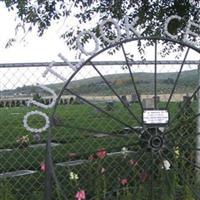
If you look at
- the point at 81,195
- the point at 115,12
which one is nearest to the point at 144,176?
the point at 81,195

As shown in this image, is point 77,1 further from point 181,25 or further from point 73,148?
point 73,148

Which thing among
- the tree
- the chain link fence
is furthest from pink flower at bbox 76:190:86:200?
the tree

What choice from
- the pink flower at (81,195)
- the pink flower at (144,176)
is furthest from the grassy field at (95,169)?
the pink flower at (81,195)

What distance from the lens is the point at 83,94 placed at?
→ 161 inches

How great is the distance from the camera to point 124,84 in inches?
168

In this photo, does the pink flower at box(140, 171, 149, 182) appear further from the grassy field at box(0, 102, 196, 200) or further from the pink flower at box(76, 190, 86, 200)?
the pink flower at box(76, 190, 86, 200)

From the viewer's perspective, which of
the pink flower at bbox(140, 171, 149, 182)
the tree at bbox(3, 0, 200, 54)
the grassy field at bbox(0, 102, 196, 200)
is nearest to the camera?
the pink flower at bbox(140, 171, 149, 182)

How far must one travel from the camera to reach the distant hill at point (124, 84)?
385cm

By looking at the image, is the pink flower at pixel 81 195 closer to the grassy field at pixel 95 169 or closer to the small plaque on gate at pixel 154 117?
the grassy field at pixel 95 169

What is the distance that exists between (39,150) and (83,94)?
2.42 metres

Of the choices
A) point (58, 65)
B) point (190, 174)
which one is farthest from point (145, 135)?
point (190, 174)

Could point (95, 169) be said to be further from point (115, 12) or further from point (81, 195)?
point (115, 12)

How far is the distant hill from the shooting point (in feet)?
12.6

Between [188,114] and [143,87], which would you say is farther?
[188,114]
